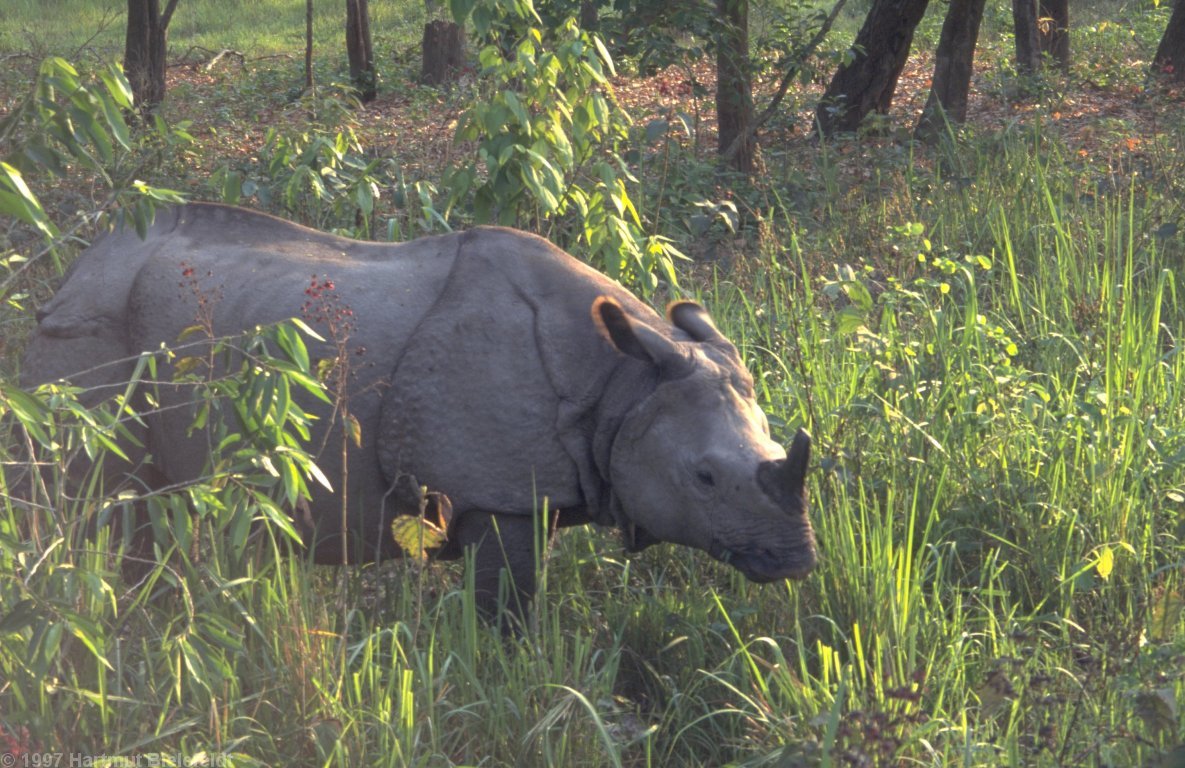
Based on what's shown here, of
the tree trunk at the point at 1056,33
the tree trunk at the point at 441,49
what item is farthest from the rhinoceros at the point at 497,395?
the tree trunk at the point at 441,49

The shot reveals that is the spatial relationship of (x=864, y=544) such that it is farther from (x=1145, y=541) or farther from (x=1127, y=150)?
(x=1127, y=150)

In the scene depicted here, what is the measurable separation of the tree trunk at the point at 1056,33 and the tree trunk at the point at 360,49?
744 cm

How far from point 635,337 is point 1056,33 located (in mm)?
11648

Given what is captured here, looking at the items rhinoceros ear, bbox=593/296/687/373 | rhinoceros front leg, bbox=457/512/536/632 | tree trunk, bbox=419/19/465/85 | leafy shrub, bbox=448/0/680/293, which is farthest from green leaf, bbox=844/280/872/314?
tree trunk, bbox=419/19/465/85

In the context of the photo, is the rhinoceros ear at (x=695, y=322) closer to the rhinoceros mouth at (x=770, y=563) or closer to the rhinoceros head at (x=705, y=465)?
the rhinoceros head at (x=705, y=465)

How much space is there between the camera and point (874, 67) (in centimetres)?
1154

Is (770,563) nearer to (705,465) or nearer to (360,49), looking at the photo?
(705,465)

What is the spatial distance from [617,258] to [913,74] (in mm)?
11084

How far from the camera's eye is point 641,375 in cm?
424

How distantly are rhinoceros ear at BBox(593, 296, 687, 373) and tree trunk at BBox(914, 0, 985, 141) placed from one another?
7573 mm

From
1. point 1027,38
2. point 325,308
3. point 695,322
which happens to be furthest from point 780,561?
point 1027,38

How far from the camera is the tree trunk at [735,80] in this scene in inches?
374

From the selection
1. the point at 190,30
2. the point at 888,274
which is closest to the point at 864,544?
the point at 888,274

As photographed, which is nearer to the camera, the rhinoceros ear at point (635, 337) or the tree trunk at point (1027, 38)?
the rhinoceros ear at point (635, 337)
